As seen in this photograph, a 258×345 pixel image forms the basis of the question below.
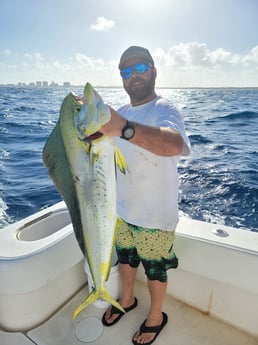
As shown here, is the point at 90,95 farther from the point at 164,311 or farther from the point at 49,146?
the point at 164,311

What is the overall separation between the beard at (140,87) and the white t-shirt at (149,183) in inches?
2.6

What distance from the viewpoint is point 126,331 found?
2215mm

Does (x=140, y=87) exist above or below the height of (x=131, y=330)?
above

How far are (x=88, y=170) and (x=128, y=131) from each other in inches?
10.2

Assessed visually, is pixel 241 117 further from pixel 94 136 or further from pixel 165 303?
pixel 94 136

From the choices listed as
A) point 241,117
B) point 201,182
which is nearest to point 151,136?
point 201,182

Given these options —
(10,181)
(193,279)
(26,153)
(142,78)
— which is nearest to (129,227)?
(193,279)

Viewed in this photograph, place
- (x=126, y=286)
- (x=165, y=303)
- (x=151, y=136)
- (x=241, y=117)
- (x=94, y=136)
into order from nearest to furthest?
1. (x=94, y=136)
2. (x=151, y=136)
3. (x=126, y=286)
4. (x=165, y=303)
5. (x=241, y=117)

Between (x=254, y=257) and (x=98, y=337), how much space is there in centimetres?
132

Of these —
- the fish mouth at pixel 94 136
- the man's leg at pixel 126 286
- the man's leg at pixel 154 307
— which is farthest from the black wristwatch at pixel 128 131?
the man's leg at pixel 126 286

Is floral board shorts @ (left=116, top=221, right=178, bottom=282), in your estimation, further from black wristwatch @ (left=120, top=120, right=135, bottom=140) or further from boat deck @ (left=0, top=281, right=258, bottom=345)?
black wristwatch @ (left=120, top=120, right=135, bottom=140)

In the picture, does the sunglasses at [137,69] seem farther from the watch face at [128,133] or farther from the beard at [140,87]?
the watch face at [128,133]

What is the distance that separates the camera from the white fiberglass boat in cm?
199

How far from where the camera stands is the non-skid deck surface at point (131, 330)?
2.12 meters
